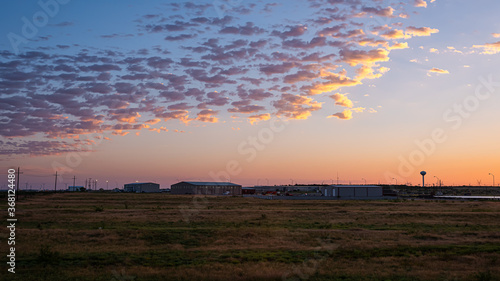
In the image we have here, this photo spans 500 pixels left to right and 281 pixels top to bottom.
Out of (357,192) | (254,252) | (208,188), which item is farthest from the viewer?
(208,188)

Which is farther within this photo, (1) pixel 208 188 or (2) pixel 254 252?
(1) pixel 208 188

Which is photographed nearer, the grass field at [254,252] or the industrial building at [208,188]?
the grass field at [254,252]

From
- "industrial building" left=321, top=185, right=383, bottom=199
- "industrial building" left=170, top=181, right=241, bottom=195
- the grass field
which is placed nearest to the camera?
the grass field

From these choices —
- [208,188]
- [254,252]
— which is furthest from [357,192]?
[254,252]

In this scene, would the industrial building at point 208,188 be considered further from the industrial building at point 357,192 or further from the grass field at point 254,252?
the grass field at point 254,252

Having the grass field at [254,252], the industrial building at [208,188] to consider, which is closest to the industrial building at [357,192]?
the industrial building at [208,188]

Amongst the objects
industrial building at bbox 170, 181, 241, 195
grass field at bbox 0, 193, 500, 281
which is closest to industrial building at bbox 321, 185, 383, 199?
industrial building at bbox 170, 181, 241, 195

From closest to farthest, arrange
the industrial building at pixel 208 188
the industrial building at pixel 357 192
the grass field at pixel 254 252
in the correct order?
1. the grass field at pixel 254 252
2. the industrial building at pixel 357 192
3. the industrial building at pixel 208 188

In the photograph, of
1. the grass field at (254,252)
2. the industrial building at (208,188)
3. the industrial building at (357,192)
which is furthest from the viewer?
the industrial building at (208,188)

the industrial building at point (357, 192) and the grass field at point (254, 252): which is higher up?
the industrial building at point (357, 192)

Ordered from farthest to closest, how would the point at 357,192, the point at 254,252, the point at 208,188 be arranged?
the point at 208,188, the point at 357,192, the point at 254,252

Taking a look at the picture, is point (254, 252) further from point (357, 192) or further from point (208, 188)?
point (208, 188)

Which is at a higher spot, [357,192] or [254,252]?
[357,192]

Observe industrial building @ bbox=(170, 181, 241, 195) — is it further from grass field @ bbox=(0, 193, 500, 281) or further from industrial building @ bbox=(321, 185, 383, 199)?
grass field @ bbox=(0, 193, 500, 281)
